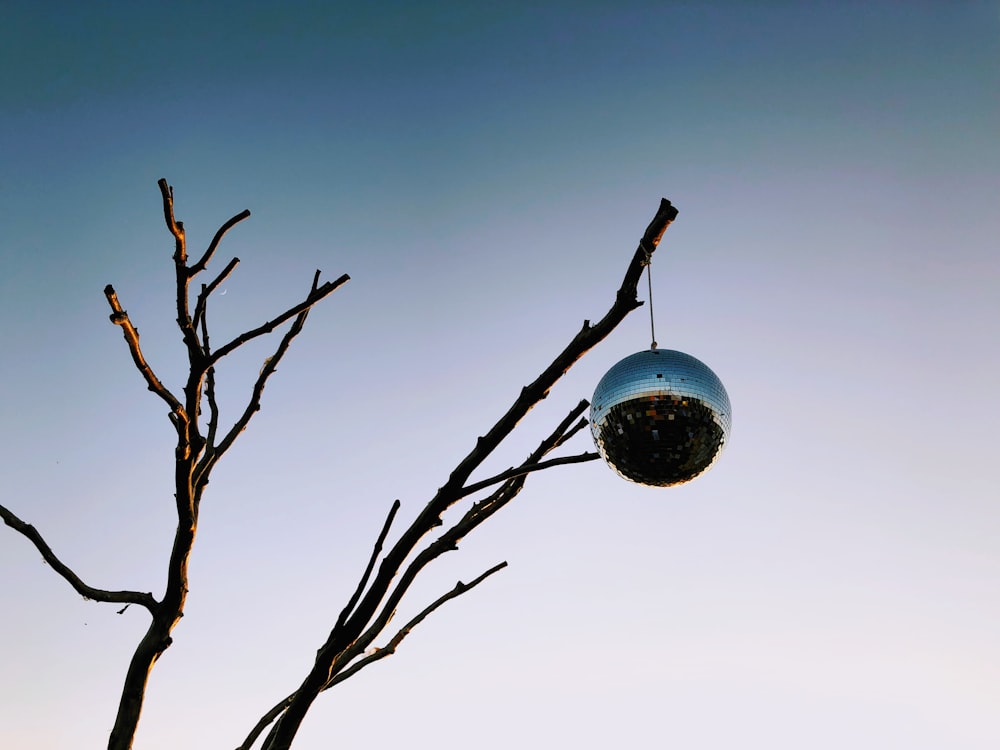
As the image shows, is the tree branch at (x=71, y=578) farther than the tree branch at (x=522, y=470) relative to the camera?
Yes

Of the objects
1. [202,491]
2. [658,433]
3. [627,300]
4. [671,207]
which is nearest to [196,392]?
[202,491]

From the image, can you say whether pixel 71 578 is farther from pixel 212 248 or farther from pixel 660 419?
pixel 660 419

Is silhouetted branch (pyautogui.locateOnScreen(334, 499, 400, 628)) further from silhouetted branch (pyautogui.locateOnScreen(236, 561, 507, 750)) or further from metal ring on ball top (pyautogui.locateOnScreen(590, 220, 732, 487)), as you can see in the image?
metal ring on ball top (pyautogui.locateOnScreen(590, 220, 732, 487))

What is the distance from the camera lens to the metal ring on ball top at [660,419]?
3.54 meters

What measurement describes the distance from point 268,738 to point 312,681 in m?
0.35

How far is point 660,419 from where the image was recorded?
11.6ft

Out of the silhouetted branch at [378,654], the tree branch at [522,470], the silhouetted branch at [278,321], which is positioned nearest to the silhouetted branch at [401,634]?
the silhouetted branch at [378,654]

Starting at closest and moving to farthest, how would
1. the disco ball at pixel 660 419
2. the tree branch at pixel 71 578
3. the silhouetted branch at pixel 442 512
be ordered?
the silhouetted branch at pixel 442 512 < the tree branch at pixel 71 578 < the disco ball at pixel 660 419

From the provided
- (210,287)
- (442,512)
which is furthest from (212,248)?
(442,512)

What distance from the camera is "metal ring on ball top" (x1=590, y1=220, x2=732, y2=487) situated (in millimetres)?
3539

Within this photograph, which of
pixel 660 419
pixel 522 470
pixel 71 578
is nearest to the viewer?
pixel 522 470

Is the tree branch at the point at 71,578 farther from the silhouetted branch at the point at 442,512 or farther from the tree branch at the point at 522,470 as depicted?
the tree branch at the point at 522,470

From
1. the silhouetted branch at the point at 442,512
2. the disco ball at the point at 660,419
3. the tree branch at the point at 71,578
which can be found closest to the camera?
the silhouetted branch at the point at 442,512

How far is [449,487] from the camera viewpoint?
2490 mm
